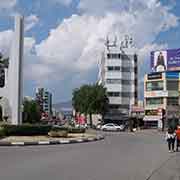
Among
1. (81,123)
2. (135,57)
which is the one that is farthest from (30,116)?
(135,57)

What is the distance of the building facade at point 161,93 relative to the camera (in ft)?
271

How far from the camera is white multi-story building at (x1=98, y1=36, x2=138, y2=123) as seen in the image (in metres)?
97.1

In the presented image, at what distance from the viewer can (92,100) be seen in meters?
85.2

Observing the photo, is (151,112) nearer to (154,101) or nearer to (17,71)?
(154,101)

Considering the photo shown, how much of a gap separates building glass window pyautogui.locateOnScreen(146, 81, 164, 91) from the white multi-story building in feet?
43.3

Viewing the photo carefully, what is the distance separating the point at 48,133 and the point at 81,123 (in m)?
54.3

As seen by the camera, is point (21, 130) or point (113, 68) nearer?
point (21, 130)

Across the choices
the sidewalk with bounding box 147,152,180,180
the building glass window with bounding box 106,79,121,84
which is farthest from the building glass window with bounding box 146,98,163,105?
the sidewalk with bounding box 147,152,180,180

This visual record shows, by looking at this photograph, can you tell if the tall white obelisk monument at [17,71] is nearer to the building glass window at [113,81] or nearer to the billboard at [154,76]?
the billboard at [154,76]

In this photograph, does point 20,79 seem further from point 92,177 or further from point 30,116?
point 30,116

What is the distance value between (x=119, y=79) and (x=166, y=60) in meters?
15.7

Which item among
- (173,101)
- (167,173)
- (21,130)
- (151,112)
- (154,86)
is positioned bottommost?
(167,173)

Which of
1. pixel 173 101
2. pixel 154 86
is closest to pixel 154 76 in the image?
pixel 154 86

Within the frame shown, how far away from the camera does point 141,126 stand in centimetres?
8900
